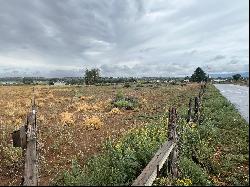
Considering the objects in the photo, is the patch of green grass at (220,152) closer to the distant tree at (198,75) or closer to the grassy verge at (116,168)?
the grassy verge at (116,168)

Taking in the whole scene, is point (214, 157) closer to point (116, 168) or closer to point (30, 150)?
point (116, 168)

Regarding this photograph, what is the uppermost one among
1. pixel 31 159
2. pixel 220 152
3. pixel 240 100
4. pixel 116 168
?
pixel 31 159

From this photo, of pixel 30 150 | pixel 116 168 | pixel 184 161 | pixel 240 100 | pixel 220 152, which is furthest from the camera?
pixel 240 100

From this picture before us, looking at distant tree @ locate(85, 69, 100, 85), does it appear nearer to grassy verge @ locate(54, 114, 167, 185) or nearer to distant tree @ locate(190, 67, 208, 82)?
distant tree @ locate(190, 67, 208, 82)

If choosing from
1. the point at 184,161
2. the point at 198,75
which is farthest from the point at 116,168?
the point at 198,75

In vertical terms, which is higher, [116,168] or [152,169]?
[152,169]

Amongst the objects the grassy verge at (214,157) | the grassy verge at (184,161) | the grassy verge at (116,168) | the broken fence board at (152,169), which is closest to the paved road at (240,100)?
the grassy verge at (214,157)

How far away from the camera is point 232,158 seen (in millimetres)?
10773

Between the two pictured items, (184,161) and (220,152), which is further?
(220,152)

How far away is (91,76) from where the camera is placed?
436ft

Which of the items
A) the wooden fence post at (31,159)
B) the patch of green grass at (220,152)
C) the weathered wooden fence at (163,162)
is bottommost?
the patch of green grass at (220,152)

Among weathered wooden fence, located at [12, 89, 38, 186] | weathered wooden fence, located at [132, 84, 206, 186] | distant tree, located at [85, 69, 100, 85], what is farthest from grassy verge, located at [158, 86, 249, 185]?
distant tree, located at [85, 69, 100, 85]

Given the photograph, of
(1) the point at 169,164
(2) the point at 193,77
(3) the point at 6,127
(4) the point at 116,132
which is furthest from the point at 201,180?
(2) the point at 193,77

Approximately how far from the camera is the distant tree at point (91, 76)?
13150cm
